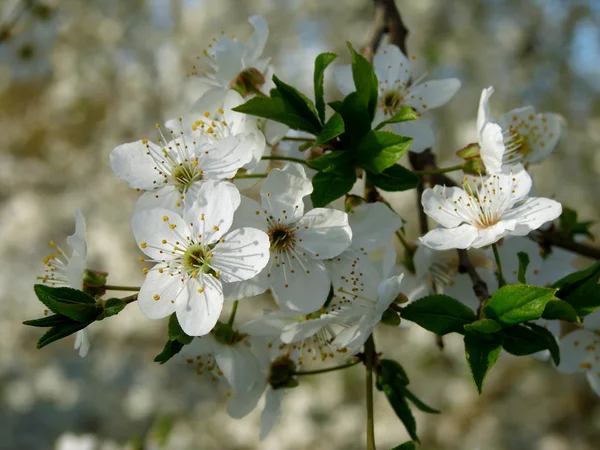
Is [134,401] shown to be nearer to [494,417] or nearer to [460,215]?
[494,417]

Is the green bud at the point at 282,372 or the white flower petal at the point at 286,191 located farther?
the green bud at the point at 282,372

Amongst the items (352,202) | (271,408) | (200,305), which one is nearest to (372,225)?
(352,202)

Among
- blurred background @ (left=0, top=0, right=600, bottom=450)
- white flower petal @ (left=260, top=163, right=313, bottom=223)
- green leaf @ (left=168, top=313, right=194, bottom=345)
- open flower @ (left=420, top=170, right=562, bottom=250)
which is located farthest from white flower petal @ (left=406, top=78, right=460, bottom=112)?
blurred background @ (left=0, top=0, right=600, bottom=450)

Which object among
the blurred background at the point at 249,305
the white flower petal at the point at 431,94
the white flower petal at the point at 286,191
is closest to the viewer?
the white flower petal at the point at 286,191

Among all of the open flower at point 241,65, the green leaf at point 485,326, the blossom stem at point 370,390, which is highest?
the open flower at point 241,65

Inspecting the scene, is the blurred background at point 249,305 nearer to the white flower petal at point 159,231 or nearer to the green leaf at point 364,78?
the white flower petal at point 159,231

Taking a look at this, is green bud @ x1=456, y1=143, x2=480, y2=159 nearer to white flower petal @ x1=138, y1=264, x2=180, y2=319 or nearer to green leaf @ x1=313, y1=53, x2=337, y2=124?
green leaf @ x1=313, y1=53, x2=337, y2=124

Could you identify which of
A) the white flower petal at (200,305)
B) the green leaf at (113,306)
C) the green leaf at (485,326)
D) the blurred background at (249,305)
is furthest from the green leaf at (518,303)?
the blurred background at (249,305)
